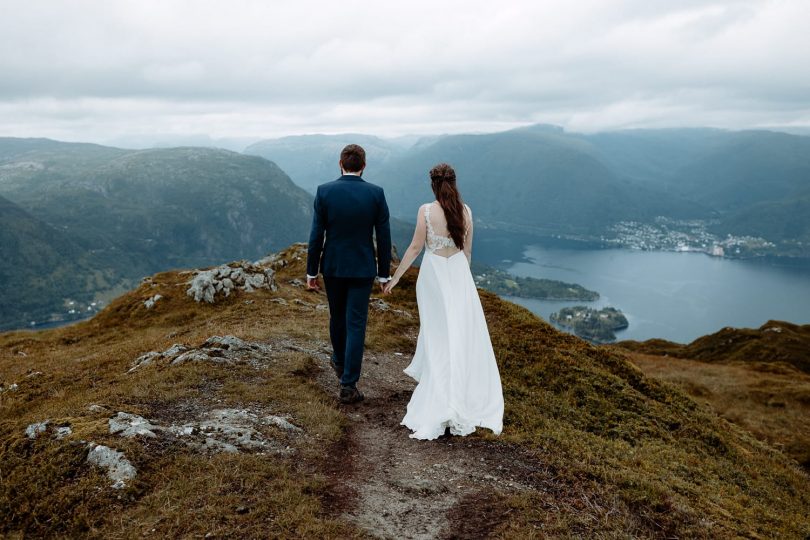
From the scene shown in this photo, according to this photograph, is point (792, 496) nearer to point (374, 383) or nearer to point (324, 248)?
point (374, 383)

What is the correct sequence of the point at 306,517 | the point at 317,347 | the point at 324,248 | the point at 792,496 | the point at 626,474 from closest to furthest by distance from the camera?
the point at 306,517 → the point at 626,474 → the point at 324,248 → the point at 792,496 → the point at 317,347

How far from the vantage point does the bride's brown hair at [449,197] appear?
36.1ft

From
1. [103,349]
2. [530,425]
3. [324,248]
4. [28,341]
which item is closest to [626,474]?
[530,425]

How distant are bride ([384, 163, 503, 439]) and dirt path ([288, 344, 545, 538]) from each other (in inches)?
23.1

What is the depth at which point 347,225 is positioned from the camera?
36.5ft

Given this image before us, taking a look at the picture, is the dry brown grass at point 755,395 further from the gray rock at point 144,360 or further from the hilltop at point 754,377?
the gray rock at point 144,360

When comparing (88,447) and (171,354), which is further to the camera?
(171,354)

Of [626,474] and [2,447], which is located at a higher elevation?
[2,447]

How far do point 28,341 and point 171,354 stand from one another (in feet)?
54.0

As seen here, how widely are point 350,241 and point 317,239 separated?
2.54ft

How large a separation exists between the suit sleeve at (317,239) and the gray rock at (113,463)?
17.1 feet

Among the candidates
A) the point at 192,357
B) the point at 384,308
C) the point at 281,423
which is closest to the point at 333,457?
the point at 281,423

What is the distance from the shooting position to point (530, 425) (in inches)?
467

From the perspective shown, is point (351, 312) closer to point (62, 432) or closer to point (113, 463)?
point (113, 463)
